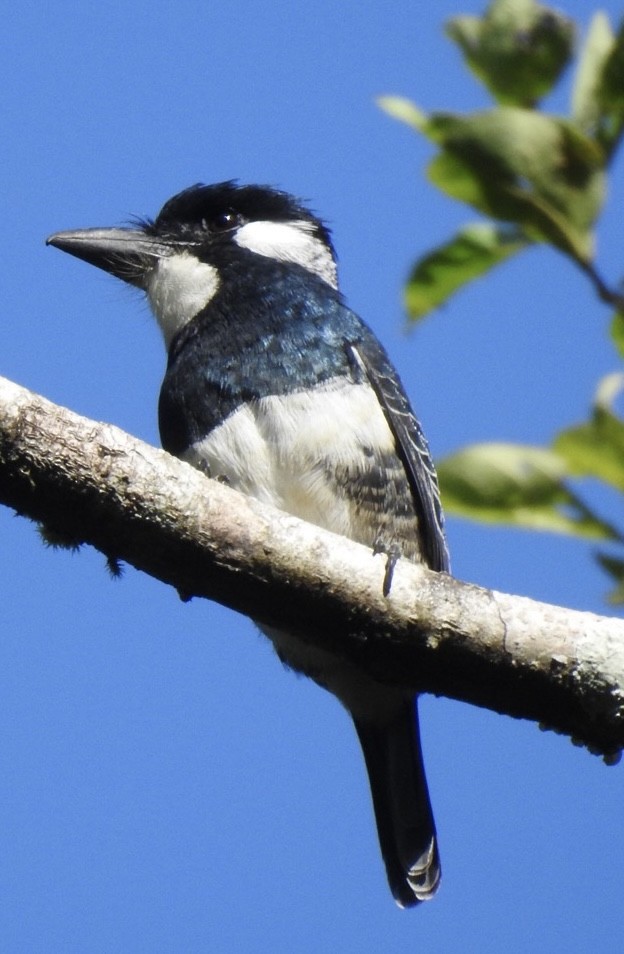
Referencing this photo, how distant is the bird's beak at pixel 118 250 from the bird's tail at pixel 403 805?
4.95 ft

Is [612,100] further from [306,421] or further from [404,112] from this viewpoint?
[306,421]

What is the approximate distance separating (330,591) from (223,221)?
1971 millimetres

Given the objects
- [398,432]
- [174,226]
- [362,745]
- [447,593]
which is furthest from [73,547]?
[174,226]

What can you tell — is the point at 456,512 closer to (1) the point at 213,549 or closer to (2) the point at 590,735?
(1) the point at 213,549

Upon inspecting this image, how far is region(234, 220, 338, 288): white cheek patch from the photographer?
415 centimetres

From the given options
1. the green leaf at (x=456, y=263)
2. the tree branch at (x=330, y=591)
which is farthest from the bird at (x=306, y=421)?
the green leaf at (x=456, y=263)

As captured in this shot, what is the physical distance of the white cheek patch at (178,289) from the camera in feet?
12.5

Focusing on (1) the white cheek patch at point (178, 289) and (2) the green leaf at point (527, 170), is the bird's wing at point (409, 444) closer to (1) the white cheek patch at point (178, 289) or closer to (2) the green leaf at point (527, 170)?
(1) the white cheek patch at point (178, 289)

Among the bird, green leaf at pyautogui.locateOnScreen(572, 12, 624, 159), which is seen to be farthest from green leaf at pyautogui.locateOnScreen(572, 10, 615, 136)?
the bird

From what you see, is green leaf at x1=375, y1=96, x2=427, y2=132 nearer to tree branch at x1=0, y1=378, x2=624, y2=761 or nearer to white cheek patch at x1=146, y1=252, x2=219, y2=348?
tree branch at x1=0, y1=378, x2=624, y2=761

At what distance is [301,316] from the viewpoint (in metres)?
3.57

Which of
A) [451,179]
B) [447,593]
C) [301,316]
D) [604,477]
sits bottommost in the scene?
[604,477]

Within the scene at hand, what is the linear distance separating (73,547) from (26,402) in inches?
12.6

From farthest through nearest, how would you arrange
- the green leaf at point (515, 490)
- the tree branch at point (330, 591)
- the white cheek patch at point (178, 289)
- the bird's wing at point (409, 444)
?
the white cheek patch at point (178, 289)
the bird's wing at point (409, 444)
the tree branch at point (330, 591)
the green leaf at point (515, 490)
